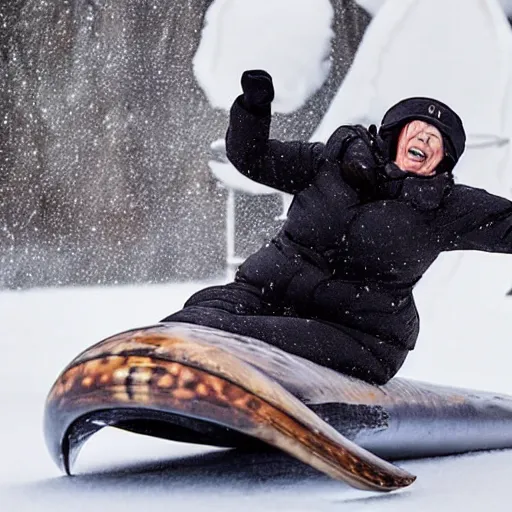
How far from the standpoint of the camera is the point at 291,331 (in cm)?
126

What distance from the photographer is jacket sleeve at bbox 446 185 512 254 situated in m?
1.35

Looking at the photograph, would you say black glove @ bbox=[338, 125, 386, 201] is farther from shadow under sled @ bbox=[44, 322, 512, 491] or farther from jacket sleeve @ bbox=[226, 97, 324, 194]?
shadow under sled @ bbox=[44, 322, 512, 491]

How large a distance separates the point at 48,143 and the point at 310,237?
2.37 metres

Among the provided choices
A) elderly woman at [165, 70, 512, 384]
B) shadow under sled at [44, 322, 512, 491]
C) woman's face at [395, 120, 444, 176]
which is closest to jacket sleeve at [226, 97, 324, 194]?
elderly woman at [165, 70, 512, 384]

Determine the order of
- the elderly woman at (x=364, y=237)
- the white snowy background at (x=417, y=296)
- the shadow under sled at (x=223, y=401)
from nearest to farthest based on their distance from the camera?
1. the shadow under sled at (x=223, y=401)
2. the white snowy background at (x=417, y=296)
3. the elderly woman at (x=364, y=237)

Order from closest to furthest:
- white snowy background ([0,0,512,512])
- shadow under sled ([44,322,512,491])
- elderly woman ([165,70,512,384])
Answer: shadow under sled ([44,322,512,491]) → white snowy background ([0,0,512,512]) → elderly woman ([165,70,512,384])

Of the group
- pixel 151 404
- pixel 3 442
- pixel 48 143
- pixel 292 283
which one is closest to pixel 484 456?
pixel 292 283

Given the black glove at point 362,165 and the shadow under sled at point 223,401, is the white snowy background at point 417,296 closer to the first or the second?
the shadow under sled at point 223,401

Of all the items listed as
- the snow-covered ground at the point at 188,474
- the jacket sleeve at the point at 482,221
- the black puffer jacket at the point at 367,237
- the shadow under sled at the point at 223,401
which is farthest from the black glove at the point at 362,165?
the snow-covered ground at the point at 188,474

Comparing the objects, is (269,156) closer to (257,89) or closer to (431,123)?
(257,89)

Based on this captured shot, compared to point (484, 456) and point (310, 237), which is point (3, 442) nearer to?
point (310, 237)

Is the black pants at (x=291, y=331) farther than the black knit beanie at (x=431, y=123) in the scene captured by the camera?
No

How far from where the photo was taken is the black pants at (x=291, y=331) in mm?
1233

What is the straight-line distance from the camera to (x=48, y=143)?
140 inches
